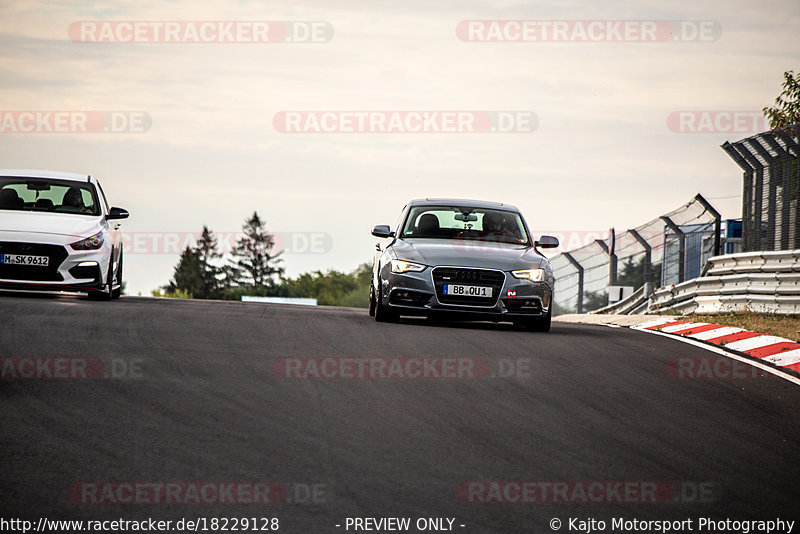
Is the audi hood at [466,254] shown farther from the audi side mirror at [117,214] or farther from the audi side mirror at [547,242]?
the audi side mirror at [117,214]

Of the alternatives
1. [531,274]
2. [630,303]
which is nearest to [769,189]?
[531,274]

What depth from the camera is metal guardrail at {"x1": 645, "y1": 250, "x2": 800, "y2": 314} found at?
51.9 ft

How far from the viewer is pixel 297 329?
36.6 ft

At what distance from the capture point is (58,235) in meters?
14.4

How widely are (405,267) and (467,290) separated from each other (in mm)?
791

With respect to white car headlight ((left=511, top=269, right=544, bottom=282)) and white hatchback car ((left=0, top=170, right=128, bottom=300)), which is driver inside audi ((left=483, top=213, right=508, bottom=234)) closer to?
white car headlight ((left=511, top=269, right=544, bottom=282))

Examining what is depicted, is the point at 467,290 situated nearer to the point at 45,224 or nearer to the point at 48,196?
the point at 45,224

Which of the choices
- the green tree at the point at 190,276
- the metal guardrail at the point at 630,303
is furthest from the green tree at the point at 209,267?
the metal guardrail at the point at 630,303

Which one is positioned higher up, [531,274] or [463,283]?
[531,274]

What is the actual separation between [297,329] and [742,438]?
5.61 m

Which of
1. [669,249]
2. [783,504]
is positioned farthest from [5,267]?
[669,249]

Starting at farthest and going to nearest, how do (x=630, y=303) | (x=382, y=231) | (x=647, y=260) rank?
(x=630, y=303) → (x=647, y=260) → (x=382, y=231)

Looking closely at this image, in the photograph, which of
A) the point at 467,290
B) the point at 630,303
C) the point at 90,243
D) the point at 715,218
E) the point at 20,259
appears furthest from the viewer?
the point at 630,303

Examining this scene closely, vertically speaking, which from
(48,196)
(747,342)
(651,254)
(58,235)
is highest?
(48,196)
